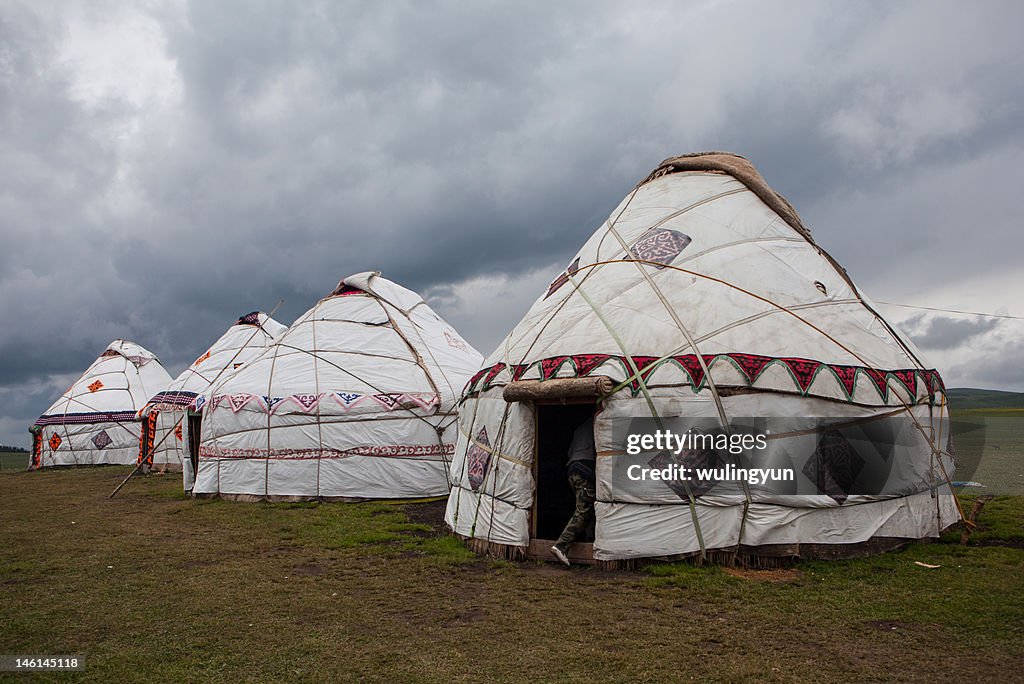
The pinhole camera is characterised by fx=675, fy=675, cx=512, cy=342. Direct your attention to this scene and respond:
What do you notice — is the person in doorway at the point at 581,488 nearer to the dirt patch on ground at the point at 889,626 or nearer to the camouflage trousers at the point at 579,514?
the camouflage trousers at the point at 579,514

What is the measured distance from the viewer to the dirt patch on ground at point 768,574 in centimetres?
458

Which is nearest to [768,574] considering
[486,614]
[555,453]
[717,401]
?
[717,401]

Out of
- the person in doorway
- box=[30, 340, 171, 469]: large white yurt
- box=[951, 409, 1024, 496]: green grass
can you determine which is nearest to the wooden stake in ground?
box=[951, 409, 1024, 496]: green grass

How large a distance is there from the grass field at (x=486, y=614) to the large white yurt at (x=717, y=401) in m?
0.28

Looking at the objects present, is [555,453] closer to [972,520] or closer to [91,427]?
[972,520]

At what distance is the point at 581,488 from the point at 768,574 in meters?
1.47

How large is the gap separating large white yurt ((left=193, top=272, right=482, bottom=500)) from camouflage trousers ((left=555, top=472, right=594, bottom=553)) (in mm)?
4497

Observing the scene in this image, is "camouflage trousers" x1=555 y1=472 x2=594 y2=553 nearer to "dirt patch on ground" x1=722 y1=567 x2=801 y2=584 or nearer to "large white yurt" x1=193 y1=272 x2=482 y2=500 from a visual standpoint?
"dirt patch on ground" x1=722 y1=567 x2=801 y2=584

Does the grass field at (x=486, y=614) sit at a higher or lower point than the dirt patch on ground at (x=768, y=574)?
lower

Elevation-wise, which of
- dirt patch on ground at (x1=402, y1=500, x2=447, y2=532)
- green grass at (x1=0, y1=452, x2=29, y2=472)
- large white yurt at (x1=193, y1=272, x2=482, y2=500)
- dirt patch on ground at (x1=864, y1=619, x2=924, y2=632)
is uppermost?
large white yurt at (x1=193, y1=272, x2=482, y2=500)

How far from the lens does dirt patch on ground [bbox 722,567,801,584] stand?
4578mm

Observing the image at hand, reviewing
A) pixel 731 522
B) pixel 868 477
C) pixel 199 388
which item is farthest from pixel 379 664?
pixel 199 388

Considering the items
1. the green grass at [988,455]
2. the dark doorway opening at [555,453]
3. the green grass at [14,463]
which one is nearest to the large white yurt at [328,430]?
the dark doorway opening at [555,453]

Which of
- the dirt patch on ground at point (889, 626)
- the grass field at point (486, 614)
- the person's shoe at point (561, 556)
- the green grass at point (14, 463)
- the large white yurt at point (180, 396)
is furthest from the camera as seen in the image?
the green grass at point (14, 463)
